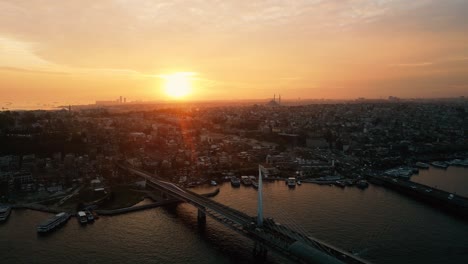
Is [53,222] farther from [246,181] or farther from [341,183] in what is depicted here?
[341,183]

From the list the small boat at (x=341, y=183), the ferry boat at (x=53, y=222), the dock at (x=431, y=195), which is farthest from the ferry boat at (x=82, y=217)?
the dock at (x=431, y=195)

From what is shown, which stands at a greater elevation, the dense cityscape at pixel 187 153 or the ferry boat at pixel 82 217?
the dense cityscape at pixel 187 153

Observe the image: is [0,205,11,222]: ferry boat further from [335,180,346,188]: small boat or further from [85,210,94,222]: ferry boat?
[335,180,346,188]: small boat

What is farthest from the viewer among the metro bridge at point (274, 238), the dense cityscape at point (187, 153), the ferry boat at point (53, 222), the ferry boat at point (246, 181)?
the ferry boat at point (246, 181)

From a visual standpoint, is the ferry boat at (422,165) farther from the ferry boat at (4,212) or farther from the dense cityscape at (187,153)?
the ferry boat at (4,212)

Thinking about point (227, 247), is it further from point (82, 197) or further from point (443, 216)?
point (443, 216)

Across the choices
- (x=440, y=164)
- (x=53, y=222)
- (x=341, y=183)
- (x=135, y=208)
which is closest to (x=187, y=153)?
(x=135, y=208)

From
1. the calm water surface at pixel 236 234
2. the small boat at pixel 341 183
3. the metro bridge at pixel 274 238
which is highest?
the metro bridge at pixel 274 238
